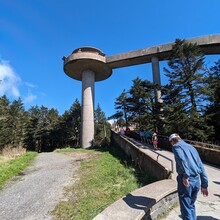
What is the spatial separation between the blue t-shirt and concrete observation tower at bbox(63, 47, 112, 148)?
25.6 metres

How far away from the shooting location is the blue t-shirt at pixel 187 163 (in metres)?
3.56

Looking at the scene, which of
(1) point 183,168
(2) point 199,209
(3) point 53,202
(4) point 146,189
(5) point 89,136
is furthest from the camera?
(5) point 89,136

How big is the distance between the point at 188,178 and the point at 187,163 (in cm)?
26

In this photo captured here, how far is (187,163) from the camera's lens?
11.8 feet

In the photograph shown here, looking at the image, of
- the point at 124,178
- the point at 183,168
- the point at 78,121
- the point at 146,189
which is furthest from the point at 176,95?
the point at 78,121

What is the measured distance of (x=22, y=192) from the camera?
762 centimetres

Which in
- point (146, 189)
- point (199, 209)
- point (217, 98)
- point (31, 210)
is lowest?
point (31, 210)

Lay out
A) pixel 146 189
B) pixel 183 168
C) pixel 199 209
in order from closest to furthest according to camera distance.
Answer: pixel 183 168 → pixel 199 209 → pixel 146 189

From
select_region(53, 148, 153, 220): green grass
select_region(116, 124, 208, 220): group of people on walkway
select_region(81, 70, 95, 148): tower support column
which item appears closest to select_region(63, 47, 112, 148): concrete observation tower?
select_region(81, 70, 95, 148): tower support column

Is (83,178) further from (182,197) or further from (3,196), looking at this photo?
(182,197)

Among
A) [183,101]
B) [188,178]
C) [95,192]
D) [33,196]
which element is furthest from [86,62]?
[188,178]

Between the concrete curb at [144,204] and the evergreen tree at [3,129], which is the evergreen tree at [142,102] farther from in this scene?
the evergreen tree at [3,129]

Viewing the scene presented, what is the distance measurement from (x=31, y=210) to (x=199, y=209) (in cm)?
460

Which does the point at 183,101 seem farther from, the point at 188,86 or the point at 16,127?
the point at 16,127
